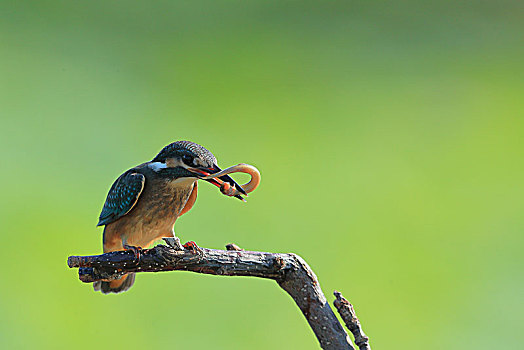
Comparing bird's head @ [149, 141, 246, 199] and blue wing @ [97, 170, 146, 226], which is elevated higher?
bird's head @ [149, 141, 246, 199]

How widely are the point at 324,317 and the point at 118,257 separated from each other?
1.35 ft

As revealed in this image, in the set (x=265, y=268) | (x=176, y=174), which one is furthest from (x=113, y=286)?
(x=265, y=268)

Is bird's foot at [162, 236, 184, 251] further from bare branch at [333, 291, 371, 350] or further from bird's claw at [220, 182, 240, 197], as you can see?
bare branch at [333, 291, 371, 350]

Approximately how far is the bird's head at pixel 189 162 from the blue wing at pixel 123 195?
0.07 metres

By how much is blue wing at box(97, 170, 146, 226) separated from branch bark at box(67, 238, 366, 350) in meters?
0.23

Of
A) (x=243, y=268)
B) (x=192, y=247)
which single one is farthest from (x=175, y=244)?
(x=243, y=268)

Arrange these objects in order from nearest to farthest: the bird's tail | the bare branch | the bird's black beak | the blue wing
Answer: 1. the bare branch
2. the bird's black beak
3. the blue wing
4. the bird's tail

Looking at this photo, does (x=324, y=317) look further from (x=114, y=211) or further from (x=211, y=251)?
(x=114, y=211)

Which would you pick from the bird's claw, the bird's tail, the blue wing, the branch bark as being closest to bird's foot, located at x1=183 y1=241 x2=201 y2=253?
the branch bark

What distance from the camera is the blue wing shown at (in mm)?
1185

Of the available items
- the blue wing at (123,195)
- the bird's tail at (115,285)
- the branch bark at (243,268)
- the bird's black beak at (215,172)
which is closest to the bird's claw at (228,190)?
the bird's black beak at (215,172)

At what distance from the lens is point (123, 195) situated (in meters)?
1.20

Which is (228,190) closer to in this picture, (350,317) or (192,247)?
(192,247)

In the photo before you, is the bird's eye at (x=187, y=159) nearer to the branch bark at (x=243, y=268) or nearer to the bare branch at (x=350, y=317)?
the branch bark at (x=243, y=268)
